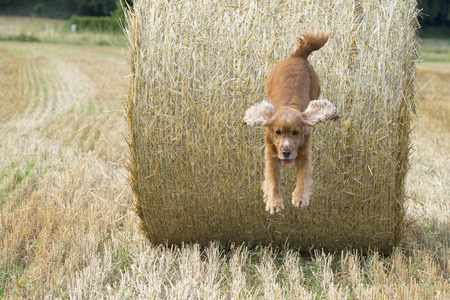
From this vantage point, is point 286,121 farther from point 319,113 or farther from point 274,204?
point 274,204

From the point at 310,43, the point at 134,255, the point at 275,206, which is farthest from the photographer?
the point at 134,255

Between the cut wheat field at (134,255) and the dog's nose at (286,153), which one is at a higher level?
the dog's nose at (286,153)

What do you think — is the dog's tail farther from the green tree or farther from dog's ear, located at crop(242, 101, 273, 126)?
the green tree

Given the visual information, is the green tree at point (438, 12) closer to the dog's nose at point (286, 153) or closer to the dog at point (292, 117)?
the dog at point (292, 117)

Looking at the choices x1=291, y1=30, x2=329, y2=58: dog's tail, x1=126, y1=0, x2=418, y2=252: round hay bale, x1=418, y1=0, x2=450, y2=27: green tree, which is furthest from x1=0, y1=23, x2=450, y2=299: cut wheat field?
x1=418, y1=0, x2=450, y2=27: green tree

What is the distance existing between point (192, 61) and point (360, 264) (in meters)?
2.59

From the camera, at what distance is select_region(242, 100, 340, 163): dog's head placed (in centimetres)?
225

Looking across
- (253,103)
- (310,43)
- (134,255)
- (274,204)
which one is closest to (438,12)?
(253,103)

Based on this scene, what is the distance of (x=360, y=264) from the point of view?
5.21 meters

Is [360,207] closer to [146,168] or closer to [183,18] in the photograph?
[146,168]

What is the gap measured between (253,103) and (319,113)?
2.19m

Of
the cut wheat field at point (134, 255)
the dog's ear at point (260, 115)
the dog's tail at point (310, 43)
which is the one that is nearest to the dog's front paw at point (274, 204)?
the dog's ear at point (260, 115)

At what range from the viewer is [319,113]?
2.23 metres

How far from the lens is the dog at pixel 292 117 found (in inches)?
89.8
